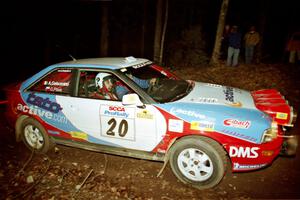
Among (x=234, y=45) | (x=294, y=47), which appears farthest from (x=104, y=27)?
(x=294, y=47)

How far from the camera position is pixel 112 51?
19.5 m

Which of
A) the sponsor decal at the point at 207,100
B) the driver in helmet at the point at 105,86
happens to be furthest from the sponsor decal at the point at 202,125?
the driver in helmet at the point at 105,86

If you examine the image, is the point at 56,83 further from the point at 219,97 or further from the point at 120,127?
the point at 219,97

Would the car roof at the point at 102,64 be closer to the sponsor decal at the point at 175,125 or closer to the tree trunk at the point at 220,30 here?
the sponsor decal at the point at 175,125

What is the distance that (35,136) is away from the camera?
201 inches

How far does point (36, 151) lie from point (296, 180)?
4530mm

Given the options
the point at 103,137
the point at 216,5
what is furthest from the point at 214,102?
the point at 216,5

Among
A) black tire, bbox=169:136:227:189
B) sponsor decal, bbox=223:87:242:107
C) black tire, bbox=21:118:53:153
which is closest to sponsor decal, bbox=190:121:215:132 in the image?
black tire, bbox=169:136:227:189

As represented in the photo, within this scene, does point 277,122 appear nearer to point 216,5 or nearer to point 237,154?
point 237,154

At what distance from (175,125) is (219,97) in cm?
93

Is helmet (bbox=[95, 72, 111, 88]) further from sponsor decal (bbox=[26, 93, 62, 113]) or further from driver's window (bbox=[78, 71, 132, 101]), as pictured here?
sponsor decal (bbox=[26, 93, 62, 113])

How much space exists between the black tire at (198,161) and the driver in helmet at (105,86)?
137cm

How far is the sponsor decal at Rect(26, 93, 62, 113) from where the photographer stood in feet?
15.2

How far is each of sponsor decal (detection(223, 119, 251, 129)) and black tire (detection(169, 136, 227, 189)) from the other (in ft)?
1.09
